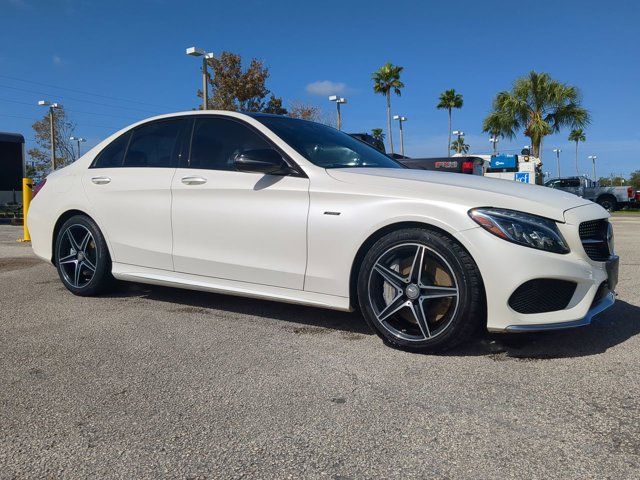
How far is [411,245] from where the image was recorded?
3365 millimetres

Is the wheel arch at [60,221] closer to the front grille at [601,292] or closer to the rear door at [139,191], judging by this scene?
the rear door at [139,191]

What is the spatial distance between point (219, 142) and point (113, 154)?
1243 mm

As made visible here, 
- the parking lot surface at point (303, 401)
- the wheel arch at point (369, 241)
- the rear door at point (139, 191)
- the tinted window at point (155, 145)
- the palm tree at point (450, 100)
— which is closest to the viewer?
the parking lot surface at point (303, 401)

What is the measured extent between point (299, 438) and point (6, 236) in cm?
1054

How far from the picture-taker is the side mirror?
12.6ft

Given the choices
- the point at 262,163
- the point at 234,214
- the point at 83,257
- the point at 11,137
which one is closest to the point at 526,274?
the point at 262,163

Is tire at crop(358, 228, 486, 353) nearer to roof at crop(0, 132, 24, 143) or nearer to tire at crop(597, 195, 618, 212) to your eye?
roof at crop(0, 132, 24, 143)

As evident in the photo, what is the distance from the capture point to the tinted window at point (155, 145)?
4.63 metres

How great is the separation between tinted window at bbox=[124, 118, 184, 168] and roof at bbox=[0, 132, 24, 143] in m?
13.9

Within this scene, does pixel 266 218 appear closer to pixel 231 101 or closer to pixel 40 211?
pixel 40 211

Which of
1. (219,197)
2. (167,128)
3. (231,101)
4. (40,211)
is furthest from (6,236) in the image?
(231,101)

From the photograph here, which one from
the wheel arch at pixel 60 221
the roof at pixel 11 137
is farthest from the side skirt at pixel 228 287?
the roof at pixel 11 137

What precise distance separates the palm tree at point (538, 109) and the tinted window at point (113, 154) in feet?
94.6

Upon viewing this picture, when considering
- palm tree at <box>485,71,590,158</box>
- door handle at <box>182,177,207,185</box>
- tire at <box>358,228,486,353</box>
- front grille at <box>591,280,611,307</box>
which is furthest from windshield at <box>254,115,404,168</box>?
palm tree at <box>485,71,590,158</box>
